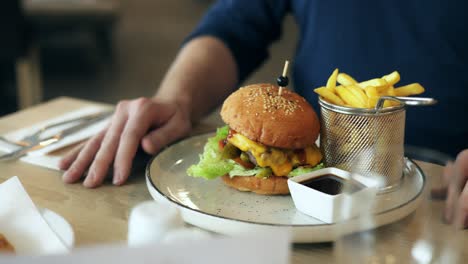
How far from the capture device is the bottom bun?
1149 millimetres

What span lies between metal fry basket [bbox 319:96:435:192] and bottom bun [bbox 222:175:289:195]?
0.38 ft

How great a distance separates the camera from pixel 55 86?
5430 mm

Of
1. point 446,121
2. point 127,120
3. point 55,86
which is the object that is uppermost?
point 127,120

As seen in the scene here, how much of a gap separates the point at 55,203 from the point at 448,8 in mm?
1304

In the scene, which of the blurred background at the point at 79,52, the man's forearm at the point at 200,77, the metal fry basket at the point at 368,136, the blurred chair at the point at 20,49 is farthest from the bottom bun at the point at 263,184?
the blurred chair at the point at 20,49

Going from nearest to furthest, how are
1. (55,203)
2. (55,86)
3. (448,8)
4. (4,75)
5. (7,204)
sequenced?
1. (7,204)
2. (55,203)
3. (448,8)
4. (4,75)
5. (55,86)

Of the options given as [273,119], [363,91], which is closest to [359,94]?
[363,91]

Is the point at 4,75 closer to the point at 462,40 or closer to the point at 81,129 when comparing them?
the point at 81,129

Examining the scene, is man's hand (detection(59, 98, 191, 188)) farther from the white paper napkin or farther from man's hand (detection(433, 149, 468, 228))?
man's hand (detection(433, 149, 468, 228))

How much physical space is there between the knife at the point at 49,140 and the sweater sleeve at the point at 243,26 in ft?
1.75

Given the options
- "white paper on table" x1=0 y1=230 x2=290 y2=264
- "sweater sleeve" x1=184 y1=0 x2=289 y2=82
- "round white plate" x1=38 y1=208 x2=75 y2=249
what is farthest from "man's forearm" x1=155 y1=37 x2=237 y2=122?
"white paper on table" x1=0 y1=230 x2=290 y2=264

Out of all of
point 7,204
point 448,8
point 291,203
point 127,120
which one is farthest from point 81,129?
point 448,8

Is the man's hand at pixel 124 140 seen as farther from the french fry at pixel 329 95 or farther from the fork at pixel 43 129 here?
the french fry at pixel 329 95

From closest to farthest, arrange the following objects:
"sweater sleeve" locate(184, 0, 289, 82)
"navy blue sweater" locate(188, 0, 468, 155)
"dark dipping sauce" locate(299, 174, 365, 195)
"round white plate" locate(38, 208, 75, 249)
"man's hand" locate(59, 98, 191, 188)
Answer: "round white plate" locate(38, 208, 75, 249) → "dark dipping sauce" locate(299, 174, 365, 195) → "man's hand" locate(59, 98, 191, 188) → "navy blue sweater" locate(188, 0, 468, 155) → "sweater sleeve" locate(184, 0, 289, 82)
